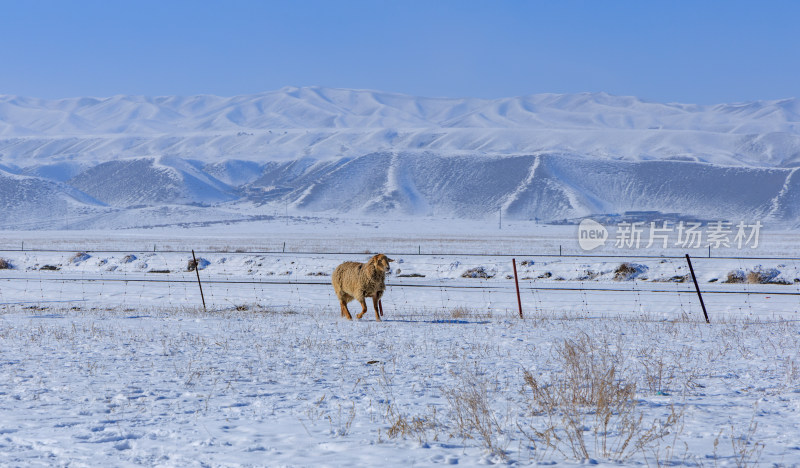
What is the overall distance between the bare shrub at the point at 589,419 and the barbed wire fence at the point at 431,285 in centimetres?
980

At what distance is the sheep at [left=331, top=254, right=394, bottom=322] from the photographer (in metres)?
16.1

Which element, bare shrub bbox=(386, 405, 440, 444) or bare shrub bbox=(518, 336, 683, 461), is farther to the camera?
bare shrub bbox=(386, 405, 440, 444)

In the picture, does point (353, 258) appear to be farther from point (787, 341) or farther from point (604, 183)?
point (604, 183)

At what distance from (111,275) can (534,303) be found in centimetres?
2168

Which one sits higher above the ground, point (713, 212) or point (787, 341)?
point (713, 212)

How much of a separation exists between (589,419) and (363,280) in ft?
31.7

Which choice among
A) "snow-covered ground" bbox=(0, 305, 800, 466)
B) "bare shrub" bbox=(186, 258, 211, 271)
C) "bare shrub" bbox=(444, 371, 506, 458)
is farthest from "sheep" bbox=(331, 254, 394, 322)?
"bare shrub" bbox=(186, 258, 211, 271)

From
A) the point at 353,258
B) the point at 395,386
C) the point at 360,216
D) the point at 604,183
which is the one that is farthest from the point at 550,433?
→ the point at 604,183

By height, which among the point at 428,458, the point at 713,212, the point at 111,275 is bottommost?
the point at 428,458

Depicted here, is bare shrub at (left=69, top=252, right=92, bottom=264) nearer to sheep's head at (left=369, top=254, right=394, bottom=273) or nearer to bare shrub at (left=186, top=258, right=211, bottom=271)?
bare shrub at (left=186, top=258, right=211, bottom=271)

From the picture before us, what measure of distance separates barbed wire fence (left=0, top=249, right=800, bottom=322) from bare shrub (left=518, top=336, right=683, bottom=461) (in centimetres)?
980

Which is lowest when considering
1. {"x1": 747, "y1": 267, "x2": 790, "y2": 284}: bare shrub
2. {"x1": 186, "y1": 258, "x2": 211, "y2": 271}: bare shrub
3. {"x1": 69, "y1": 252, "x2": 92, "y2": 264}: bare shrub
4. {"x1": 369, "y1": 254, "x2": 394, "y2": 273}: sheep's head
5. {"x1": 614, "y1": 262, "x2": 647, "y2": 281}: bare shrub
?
{"x1": 747, "y1": 267, "x2": 790, "y2": 284}: bare shrub

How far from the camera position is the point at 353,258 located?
43406 mm

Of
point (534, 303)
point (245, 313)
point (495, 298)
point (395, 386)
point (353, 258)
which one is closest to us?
point (395, 386)
